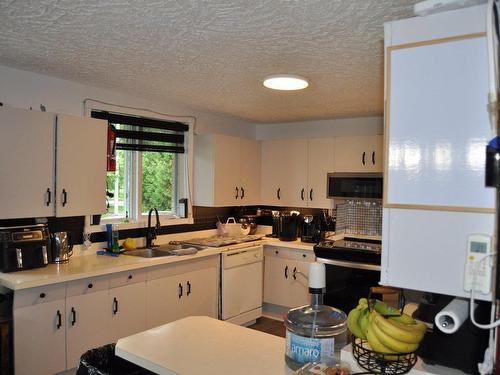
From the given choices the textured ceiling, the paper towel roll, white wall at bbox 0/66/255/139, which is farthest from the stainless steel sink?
the paper towel roll

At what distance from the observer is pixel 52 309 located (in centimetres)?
271

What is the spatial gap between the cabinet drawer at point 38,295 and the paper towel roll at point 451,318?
2.39 metres

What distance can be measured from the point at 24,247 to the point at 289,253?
2623 mm

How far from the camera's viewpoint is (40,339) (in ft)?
8.69

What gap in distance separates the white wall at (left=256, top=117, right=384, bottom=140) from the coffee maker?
1.08 metres

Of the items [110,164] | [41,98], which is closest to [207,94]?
[110,164]

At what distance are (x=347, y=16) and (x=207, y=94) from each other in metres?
1.92

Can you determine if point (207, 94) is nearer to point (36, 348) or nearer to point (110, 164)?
point (110, 164)

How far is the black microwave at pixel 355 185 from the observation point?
13.8 feet

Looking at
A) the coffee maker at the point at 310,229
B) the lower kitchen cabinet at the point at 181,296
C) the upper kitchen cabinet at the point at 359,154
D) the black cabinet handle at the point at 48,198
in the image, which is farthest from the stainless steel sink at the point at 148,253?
the upper kitchen cabinet at the point at 359,154

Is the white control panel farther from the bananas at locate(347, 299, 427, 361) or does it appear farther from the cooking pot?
the cooking pot

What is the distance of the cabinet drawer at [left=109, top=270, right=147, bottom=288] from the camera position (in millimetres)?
3084

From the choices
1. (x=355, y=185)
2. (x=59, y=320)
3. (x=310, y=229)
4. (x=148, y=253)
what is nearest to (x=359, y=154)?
(x=355, y=185)

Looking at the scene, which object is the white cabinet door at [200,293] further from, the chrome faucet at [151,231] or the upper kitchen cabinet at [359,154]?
the upper kitchen cabinet at [359,154]
